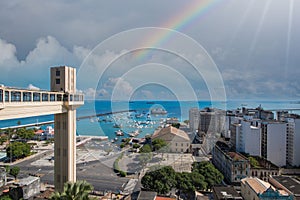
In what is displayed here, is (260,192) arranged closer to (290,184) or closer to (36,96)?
(290,184)

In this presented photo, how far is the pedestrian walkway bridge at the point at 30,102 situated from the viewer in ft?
12.1

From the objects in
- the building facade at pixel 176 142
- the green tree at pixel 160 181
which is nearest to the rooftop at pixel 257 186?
the green tree at pixel 160 181

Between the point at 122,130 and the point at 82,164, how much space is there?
1674 cm

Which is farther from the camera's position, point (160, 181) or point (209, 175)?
point (209, 175)

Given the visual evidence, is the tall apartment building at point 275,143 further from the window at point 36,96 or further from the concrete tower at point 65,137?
the window at point 36,96

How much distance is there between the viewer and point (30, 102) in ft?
14.1

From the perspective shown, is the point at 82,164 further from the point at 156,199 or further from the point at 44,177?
the point at 156,199

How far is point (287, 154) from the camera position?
608 inches

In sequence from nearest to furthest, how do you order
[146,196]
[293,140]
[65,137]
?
[65,137], [146,196], [293,140]

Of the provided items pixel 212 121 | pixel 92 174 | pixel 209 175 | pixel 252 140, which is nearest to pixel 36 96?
pixel 209 175

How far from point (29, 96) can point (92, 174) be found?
9.37 meters

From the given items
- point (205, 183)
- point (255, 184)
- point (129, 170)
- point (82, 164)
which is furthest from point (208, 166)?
point (82, 164)

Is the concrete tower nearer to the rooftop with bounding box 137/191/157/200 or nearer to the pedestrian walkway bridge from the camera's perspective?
the pedestrian walkway bridge

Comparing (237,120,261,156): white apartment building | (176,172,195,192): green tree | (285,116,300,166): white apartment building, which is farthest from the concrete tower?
(285,116,300,166): white apartment building
